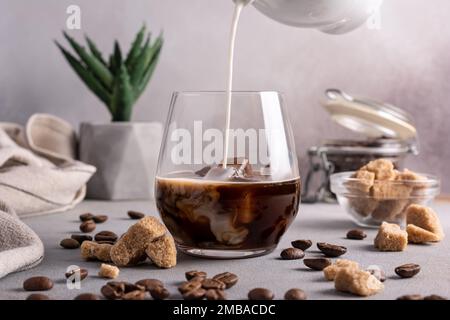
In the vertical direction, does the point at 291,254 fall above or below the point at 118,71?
below

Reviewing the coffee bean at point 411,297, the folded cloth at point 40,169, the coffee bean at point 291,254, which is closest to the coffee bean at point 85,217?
the folded cloth at point 40,169

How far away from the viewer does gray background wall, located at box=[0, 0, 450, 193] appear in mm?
1742

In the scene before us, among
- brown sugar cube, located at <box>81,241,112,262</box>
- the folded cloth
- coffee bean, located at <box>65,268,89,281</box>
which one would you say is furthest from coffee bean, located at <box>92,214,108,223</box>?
coffee bean, located at <box>65,268,89,281</box>

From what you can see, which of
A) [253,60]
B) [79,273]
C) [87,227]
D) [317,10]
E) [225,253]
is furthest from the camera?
[253,60]

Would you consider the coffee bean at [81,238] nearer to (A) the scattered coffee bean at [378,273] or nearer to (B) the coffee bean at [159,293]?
(B) the coffee bean at [159,293]

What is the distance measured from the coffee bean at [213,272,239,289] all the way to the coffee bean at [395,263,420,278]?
213 millimetres

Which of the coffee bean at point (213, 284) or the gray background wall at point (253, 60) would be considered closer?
the coffee bean at point (213, 284)

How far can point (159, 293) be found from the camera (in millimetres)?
786

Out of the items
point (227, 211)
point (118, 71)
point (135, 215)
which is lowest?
point (135, 215)

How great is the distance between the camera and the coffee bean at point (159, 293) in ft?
2.58

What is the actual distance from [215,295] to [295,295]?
0.29 feet

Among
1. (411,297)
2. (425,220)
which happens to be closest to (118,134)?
(425,220)

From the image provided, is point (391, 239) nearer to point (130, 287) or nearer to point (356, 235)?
point (356, 235)

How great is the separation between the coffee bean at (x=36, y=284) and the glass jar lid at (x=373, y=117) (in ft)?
3.01
